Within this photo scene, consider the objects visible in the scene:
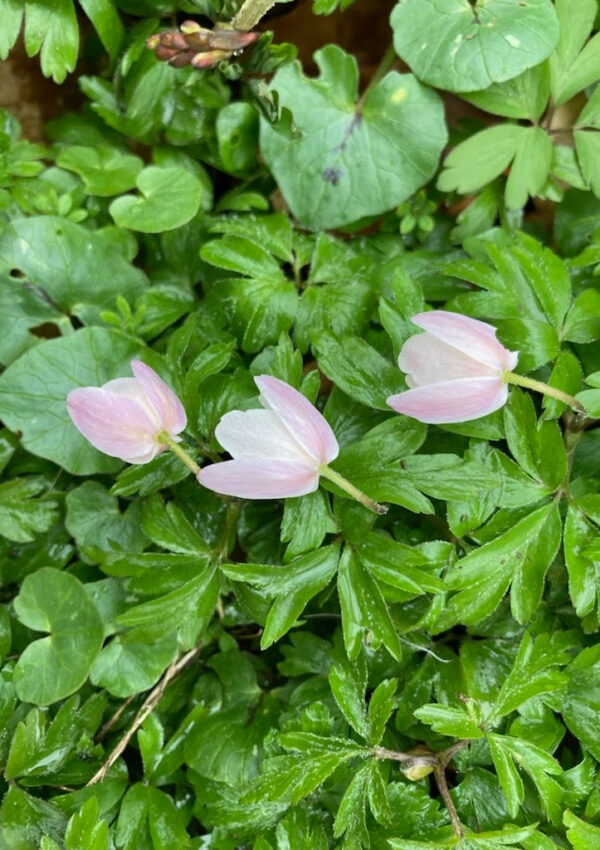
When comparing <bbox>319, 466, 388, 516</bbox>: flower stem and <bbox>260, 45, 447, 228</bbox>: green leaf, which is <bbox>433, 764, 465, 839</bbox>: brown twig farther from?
<bbox>260, 45, 447, 228</bbox>: green leaf

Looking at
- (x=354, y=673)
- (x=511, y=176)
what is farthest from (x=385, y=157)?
(x=354, y=673)

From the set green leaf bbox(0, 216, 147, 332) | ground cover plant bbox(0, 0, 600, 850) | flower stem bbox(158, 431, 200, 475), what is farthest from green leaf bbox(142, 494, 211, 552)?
green leaf bbox(0, 216, 147, 332)

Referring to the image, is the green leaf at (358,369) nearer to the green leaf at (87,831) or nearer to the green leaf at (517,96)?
the green leaf at (517,96)

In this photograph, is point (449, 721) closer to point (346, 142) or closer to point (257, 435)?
point (257, 435)

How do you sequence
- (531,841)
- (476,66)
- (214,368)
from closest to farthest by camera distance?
(531,841) → (214,368) → (476,66)

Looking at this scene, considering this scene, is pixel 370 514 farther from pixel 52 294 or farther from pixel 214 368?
pixel 52 294
